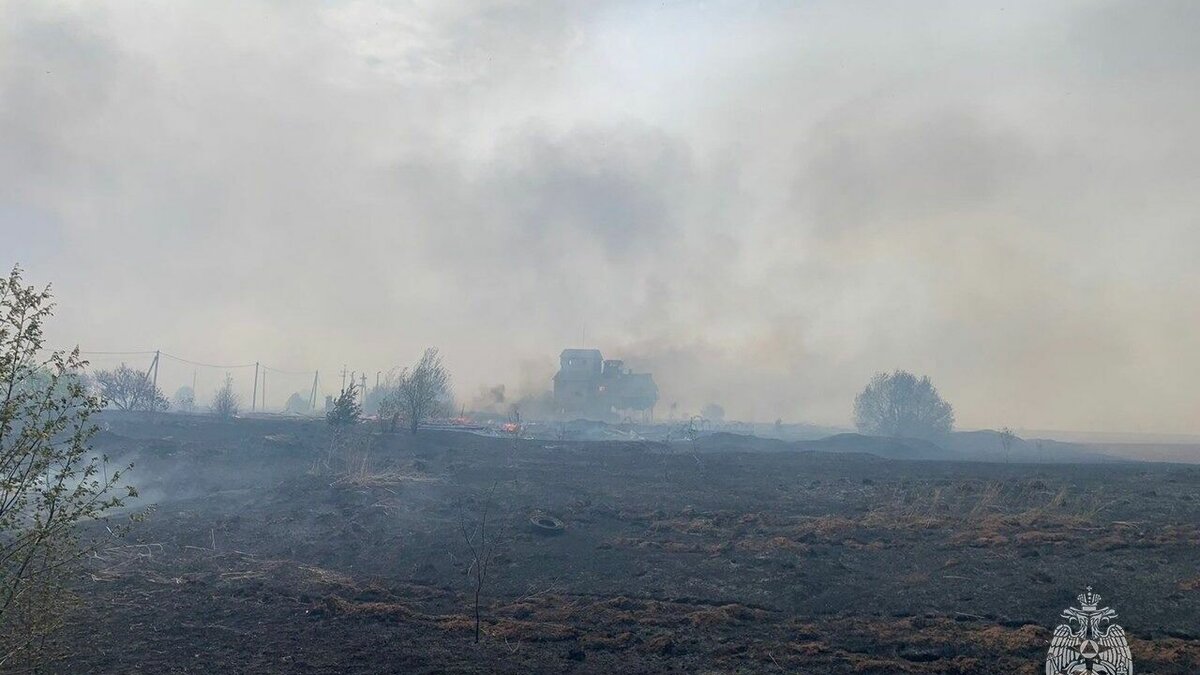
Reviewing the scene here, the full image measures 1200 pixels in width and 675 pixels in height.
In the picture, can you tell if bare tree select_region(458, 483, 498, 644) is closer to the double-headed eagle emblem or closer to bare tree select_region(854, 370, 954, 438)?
the double-headed eagle emblem

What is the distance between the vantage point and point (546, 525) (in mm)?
23125

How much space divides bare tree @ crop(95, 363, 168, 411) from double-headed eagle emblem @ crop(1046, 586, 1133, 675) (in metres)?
57.3

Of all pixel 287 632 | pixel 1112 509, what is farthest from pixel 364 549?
pixel 1112 509

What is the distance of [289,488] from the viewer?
30.4m

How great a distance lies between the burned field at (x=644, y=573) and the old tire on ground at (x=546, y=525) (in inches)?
4.8

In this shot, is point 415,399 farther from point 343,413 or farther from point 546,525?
point 546,525

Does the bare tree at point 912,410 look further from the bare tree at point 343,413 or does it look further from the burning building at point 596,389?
the bare tree at point 343,413

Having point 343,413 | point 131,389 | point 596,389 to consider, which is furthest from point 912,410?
point 131,389

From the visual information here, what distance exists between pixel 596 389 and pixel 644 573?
7426 centimetres

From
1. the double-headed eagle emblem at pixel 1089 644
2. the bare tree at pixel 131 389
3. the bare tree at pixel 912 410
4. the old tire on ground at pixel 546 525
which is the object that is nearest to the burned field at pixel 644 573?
the old tire on ground at pixel 546 525

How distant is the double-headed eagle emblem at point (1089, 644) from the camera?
36.1 ft

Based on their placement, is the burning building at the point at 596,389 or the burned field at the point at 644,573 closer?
the burned field at the point at 644,573

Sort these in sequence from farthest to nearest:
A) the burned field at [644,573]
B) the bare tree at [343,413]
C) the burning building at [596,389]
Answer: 1. the burning building at [596,389]
2. the bare tree at [343,413]
3. the burned field at [644,573]

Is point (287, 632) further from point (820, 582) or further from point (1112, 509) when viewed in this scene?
point (1112, 509)
